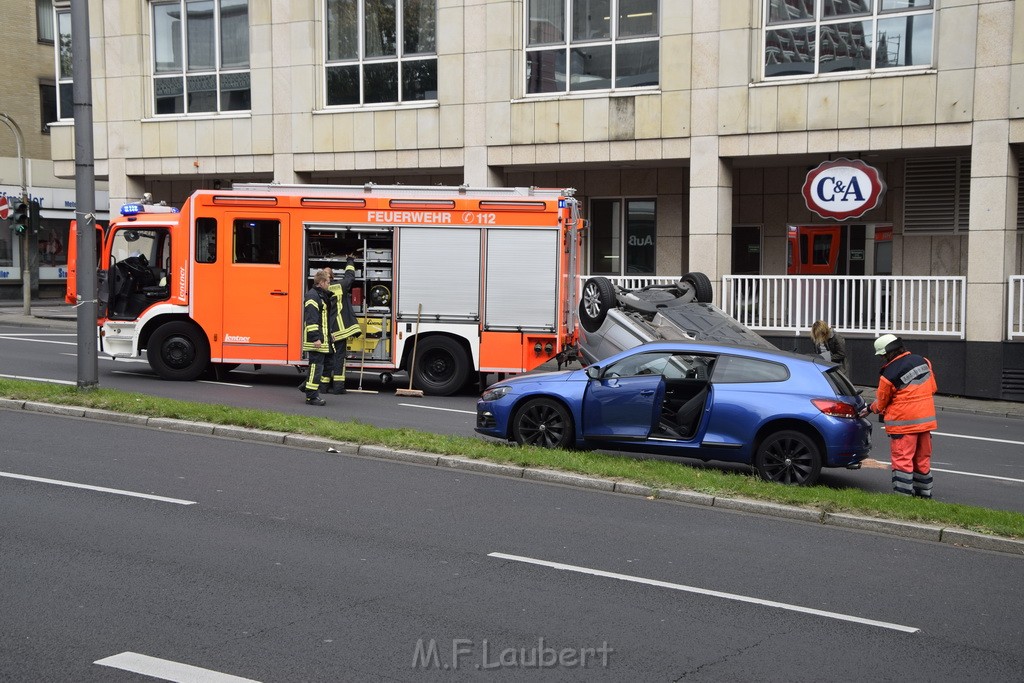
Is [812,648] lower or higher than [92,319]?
lower

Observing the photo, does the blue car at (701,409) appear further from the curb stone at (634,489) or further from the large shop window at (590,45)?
the large shop window at (590,45)

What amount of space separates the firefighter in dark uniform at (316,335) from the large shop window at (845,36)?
10299 mm

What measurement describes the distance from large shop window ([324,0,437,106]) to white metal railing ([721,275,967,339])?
27.0 feet

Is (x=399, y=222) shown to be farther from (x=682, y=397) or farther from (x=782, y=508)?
(x=782, y=508)

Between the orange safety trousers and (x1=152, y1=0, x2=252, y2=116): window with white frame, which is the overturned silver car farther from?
(x1=152, y1=0, x2=252, y2=116): window with white frame

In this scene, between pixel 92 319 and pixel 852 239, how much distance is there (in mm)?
15303

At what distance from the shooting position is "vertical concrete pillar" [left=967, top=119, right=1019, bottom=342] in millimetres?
18875

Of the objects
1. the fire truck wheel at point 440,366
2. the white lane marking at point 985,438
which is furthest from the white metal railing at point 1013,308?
the fire truck wheel at point 440,366

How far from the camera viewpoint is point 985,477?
1183cm

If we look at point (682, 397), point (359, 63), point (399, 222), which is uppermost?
point (359, 63)

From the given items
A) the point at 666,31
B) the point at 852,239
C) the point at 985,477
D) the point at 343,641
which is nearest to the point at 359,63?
the point at 666,31

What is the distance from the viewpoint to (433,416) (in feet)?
48.7

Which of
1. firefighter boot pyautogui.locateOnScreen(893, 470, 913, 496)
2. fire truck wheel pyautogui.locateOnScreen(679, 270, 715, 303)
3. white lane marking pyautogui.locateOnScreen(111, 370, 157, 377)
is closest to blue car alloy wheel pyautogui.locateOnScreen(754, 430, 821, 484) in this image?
firefighter boot pyautogui.locateOnScreen(893, 470, 913, 496)

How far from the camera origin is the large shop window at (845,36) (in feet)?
65.2
